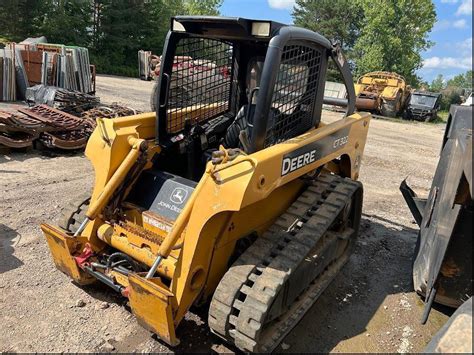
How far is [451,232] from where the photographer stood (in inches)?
119

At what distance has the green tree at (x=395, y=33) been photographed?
34.3m

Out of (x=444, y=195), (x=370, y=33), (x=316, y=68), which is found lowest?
(x=444, y=195)

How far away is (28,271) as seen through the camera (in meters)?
3.87

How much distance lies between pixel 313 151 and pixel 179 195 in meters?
1.13

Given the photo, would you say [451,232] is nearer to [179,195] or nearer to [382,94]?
[179,195]

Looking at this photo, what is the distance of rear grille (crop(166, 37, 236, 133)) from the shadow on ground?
186 cm

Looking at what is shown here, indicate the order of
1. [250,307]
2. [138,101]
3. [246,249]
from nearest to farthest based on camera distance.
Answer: [250,307] → [246,249] → [138,101]

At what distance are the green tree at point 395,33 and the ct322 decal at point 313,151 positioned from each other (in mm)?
33258

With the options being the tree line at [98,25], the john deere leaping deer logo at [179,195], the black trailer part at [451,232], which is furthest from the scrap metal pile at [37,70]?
the tree line at [98,25]

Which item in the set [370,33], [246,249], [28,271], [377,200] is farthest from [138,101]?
[370,33]

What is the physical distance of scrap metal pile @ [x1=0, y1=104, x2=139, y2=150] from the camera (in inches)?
286

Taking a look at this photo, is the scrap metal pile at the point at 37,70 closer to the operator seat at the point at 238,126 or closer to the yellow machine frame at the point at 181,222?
the yellow machine frame at the point at 181,222

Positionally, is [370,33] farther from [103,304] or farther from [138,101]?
[103,304]

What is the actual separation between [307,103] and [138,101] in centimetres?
1291
